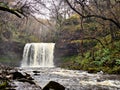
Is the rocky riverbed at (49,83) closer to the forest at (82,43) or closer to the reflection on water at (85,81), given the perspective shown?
the reflection on water at (85,81)

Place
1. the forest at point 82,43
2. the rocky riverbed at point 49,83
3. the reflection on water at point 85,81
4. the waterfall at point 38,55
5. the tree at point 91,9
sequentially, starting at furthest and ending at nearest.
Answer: the waterfall at point 38,55 → the forest at point 82,43 → the reflection on water at point 85,81 → the tree at point 91,9 → the rocky riverbed at point 49,83

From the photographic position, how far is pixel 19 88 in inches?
523

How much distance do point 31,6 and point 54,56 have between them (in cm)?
4478

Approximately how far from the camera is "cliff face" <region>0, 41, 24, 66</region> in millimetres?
57900

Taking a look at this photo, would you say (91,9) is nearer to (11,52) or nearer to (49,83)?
(49,83)

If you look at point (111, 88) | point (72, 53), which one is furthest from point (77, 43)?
point (111, 88)

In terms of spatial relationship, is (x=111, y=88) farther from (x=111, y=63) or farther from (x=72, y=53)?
(x=72, y=53)

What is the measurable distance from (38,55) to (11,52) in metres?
7.12

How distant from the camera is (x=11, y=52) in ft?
197

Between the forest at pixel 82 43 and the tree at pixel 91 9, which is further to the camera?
the forest at pixel 82 43

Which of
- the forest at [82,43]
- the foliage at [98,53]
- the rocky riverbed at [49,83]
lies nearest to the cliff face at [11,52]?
the forest at [82,43]

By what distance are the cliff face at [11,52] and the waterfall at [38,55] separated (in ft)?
5.35

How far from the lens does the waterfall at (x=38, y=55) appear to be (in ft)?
186

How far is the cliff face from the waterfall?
1632 millimetres
